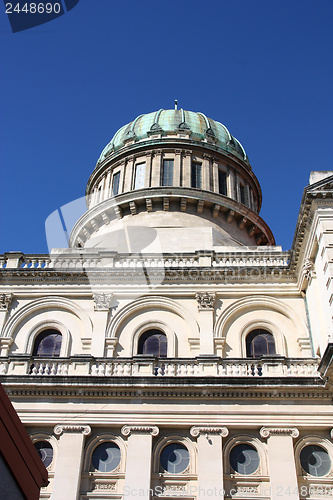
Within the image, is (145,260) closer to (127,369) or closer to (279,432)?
(127,369)

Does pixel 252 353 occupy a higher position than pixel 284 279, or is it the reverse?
pixel 284 279

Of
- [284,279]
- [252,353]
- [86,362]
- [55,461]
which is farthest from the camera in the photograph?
[284,279]

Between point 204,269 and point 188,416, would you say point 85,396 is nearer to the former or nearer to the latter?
point 188,416

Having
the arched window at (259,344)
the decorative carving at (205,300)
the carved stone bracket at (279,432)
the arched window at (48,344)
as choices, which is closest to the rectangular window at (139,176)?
the decorative carving at (205,300)

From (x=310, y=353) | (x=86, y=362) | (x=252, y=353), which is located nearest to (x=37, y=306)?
(x=86, y=362)

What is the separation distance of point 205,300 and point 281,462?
7.81m

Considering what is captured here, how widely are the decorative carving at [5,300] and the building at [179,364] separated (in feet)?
0.17

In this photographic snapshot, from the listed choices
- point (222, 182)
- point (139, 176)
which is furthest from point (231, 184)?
point (139, 176)

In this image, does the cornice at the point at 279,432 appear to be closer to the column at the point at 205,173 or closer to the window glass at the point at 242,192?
the column at the point at 205,173

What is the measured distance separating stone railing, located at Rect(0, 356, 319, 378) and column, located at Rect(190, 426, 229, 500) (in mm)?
2123

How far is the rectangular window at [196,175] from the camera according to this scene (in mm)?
36812

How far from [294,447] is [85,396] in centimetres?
799

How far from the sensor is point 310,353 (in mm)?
23609

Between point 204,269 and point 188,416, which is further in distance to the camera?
point 204,269
